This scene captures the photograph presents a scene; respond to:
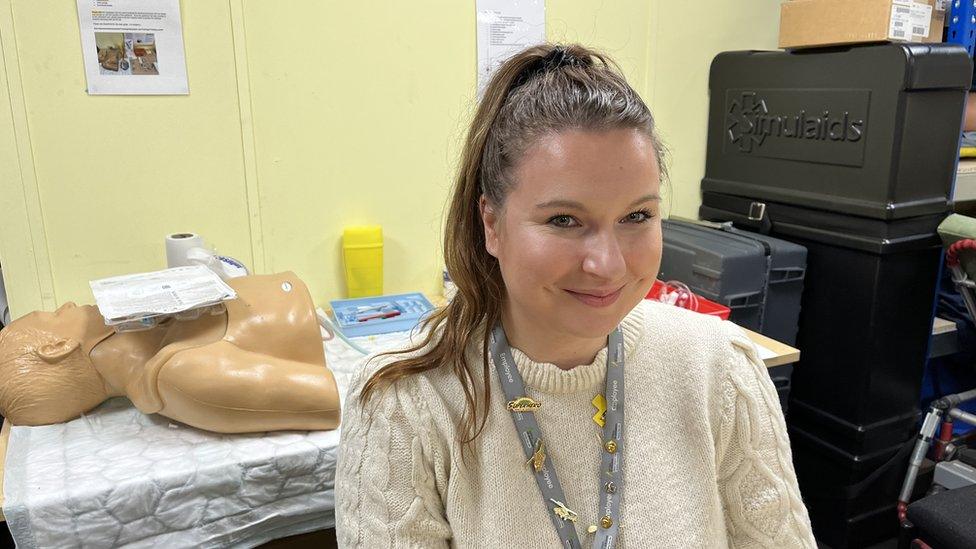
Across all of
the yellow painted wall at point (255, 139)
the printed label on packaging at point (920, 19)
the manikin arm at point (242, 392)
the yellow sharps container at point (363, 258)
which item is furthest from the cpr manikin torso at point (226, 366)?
the printed label on packaging at point (920, 19)

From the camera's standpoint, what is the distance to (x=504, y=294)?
105 centimetres

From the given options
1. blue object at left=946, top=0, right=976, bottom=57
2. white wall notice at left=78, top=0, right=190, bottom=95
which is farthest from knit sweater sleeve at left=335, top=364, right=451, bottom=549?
blue object at left=946, top=0, right=976, bottom=57

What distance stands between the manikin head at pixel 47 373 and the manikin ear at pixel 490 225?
924 mm

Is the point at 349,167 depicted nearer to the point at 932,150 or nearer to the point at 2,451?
the point at 2,451

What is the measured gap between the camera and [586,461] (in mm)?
1004

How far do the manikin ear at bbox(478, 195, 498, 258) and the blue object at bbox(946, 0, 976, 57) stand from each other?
201 cm

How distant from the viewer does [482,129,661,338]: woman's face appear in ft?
2.81

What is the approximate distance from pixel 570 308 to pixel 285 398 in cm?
70

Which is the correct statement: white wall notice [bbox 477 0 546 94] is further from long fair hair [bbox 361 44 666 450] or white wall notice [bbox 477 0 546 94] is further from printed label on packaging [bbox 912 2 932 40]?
long fair hair [bbox 361 44 666 450]

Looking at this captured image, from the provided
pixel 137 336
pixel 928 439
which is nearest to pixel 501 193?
pixel 137 336

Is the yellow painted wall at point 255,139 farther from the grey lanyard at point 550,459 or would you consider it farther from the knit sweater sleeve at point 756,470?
the knit sweater sleeve at point 756,470

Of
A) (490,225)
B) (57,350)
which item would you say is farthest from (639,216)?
(57,350)

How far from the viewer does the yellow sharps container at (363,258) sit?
2.05 metres

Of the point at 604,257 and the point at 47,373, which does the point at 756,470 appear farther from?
the point at 47,373
